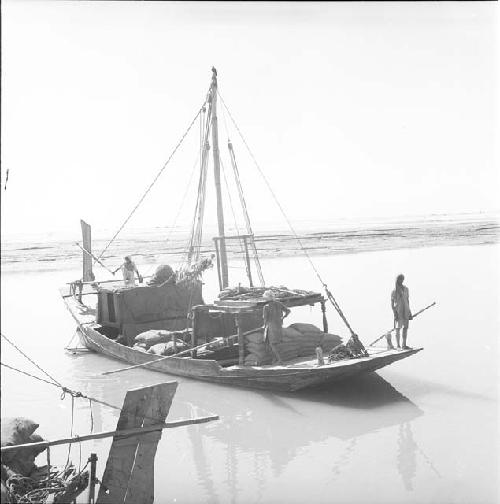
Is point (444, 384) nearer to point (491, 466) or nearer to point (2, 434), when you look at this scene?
point (491, 466)

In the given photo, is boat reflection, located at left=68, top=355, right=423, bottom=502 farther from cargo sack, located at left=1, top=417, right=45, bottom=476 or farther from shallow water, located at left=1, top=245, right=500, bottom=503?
cargo sack, located at left=1, top=417, right=45, bottom=476

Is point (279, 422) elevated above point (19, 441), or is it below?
below

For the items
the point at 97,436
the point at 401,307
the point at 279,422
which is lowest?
the point at 279,422

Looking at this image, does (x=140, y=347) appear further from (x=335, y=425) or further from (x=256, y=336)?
(x=335, y=425)

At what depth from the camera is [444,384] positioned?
11.3 metres

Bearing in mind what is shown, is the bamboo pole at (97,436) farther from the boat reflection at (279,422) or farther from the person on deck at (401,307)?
the person on deck at (401,307)

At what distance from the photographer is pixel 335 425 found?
9.48 meters

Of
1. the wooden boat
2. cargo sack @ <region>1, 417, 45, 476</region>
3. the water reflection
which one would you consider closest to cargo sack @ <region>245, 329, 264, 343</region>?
the wooden boat

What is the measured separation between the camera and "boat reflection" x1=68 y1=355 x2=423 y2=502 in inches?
320

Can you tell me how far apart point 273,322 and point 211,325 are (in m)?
2.95

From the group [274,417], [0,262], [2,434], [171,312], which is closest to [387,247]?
[0,262]

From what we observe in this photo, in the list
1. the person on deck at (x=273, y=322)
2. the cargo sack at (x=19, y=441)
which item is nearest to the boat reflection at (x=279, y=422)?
the person on deck at (x=273, y=322)

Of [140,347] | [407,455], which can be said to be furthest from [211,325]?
[407,455]

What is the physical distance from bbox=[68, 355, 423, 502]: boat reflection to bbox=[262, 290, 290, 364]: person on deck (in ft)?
3.30
